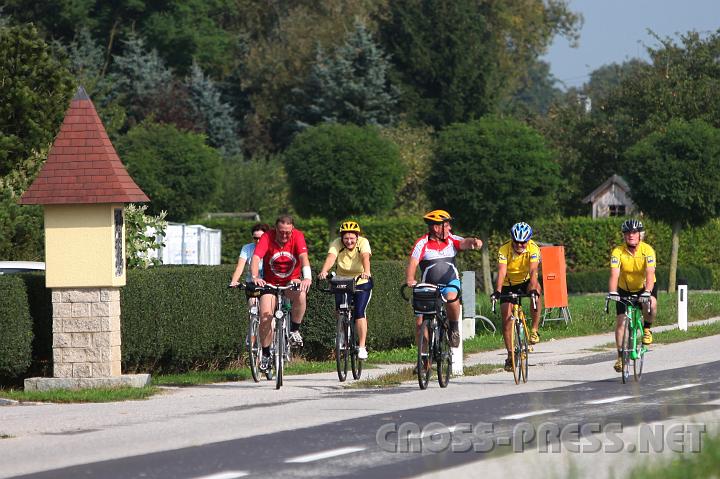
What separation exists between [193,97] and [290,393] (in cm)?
6173

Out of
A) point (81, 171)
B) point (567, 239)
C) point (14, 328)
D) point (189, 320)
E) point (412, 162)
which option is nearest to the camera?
point (14, 328)

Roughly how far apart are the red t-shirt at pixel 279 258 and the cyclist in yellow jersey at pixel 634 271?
3.40 meters

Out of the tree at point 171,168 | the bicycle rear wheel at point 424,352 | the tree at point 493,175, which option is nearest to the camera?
the bicycle rear wheel at point 424,352

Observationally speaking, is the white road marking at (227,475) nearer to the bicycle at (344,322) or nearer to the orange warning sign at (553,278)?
the bicycle at (344,322)

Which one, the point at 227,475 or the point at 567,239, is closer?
the point at 227,475

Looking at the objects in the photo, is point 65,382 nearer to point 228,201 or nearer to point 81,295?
point 81,295

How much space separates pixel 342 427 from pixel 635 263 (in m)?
5.54

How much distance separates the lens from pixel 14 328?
607 inches

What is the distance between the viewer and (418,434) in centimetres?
1089

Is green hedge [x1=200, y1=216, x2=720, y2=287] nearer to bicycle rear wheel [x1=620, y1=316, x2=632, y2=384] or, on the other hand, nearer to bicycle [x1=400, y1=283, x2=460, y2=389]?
bicycle rear wheel [x1=620, y1=316, x2=632, y2=384]

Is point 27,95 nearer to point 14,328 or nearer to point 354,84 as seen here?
A: point 14,328

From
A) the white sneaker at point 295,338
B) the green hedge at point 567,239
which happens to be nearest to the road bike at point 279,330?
the white sneaker at point 295,338

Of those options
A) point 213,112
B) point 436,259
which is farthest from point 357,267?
point 213,112

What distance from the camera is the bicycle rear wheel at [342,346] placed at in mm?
16062
